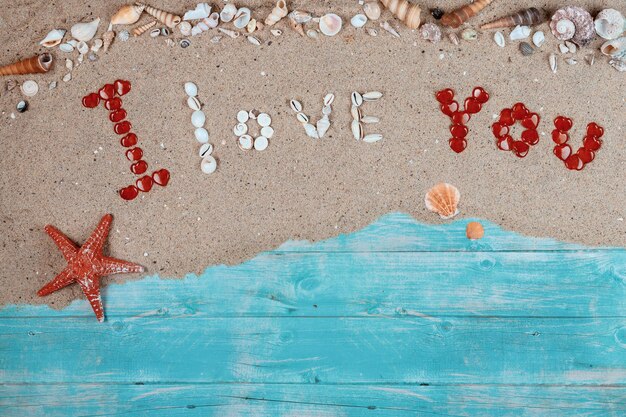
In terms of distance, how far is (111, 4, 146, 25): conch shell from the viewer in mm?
1603

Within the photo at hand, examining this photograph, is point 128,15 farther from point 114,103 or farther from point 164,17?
point 114,103

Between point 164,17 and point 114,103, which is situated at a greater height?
point 164,17

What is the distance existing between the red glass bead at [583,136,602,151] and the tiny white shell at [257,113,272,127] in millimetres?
849

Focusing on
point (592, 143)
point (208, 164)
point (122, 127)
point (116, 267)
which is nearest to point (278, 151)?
point (208, 164)

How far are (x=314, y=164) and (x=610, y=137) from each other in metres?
0.80

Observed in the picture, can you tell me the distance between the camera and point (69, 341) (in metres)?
1.65

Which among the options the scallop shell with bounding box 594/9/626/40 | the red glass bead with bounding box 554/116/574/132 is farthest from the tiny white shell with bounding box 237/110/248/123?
the scallop shell with bounding box 594/9/626/40

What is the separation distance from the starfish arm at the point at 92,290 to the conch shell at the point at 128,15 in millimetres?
696

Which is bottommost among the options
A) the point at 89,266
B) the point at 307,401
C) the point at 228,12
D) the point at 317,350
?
the point at 307,401

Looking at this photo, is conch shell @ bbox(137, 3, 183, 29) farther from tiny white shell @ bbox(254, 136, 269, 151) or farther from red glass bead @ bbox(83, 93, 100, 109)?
tiny white shell @ bbox(254, 136, 269, 151)

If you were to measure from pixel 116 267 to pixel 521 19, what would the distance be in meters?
1.27

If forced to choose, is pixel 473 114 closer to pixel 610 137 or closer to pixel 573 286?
pixel 610 137

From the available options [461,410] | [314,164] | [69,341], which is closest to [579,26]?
[314,164]

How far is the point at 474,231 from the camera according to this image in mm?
1589
